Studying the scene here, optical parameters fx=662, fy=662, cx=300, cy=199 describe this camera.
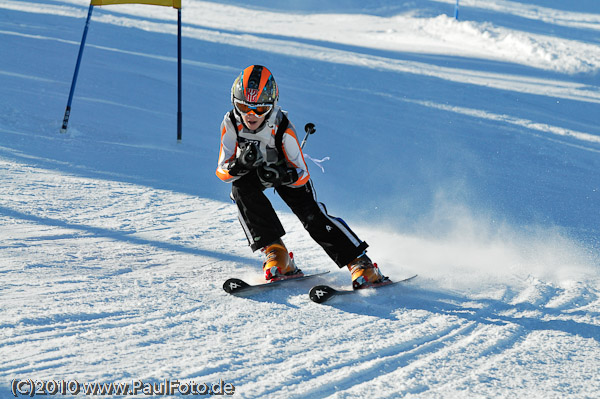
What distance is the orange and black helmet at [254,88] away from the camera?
3.99 metres

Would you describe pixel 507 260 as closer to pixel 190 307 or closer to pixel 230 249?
→ pixel 230 249

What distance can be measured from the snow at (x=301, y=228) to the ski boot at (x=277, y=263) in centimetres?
14

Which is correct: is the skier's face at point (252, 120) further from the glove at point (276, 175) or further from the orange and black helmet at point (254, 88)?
the glove at point (276, 175)

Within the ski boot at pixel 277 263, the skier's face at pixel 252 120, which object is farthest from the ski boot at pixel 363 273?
the skier's face at pixel 252 120

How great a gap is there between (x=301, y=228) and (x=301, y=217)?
124 cm

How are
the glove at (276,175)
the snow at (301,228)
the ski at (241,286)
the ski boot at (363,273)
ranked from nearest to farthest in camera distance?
the snow at (301,228) < the ski at (241,286) < the glove at (276,175) < the ski boot at (363,273)

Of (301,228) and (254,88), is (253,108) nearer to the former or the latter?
(254,88)

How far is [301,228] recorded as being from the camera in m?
5.52

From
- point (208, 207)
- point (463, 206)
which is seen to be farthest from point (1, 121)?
point (463, 206)

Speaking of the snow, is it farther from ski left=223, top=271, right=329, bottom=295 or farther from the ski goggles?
the ski goggles

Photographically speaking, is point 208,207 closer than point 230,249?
No

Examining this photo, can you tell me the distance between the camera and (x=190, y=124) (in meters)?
8.84

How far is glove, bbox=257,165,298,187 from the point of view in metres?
4.11

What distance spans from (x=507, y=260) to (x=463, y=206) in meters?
1.70
